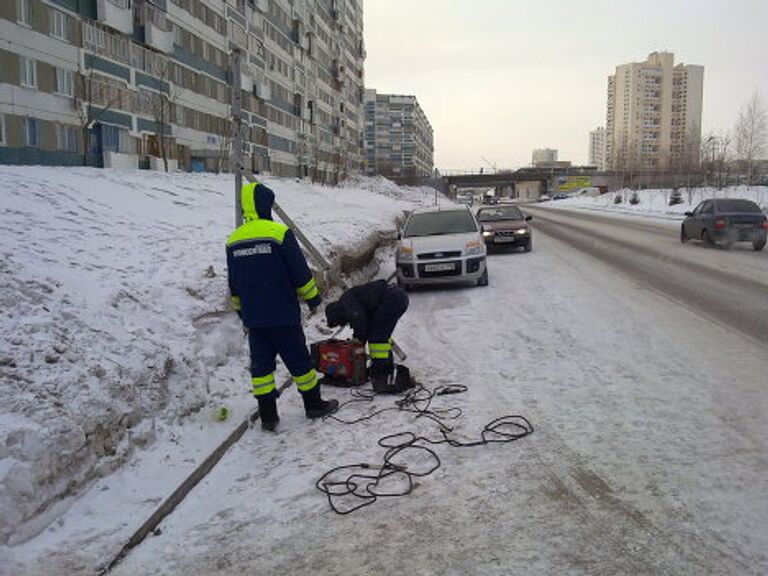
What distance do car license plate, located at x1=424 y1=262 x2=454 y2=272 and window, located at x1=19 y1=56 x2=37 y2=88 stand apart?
80.3ft

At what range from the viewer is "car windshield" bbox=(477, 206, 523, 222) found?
2088cm

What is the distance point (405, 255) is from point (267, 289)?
7.95 meters

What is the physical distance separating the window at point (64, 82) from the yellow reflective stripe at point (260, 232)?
99.7 ft

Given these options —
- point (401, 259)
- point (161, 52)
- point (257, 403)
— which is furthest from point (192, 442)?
point (161, 52)

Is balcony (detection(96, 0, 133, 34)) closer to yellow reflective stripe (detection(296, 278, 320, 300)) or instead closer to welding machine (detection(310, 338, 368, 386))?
welding machine (detection(310, 338, 368, 386))

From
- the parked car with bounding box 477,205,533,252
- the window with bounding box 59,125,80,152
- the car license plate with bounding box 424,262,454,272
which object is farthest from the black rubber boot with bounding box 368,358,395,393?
the window with bounding box 59,125,80,152

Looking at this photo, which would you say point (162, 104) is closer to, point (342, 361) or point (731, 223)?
point (731, 223)

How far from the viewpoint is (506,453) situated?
15.8 ft

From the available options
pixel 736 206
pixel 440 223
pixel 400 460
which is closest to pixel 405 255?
pixel 440 223

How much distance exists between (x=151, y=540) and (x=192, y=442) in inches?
56.1

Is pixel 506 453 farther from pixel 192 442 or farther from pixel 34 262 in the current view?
pixel 34 262

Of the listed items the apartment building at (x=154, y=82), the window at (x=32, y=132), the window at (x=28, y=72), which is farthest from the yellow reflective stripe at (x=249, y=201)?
the window at (x=28, y=72)

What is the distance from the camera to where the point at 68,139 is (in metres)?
31.9

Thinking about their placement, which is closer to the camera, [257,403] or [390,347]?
[257,403]
